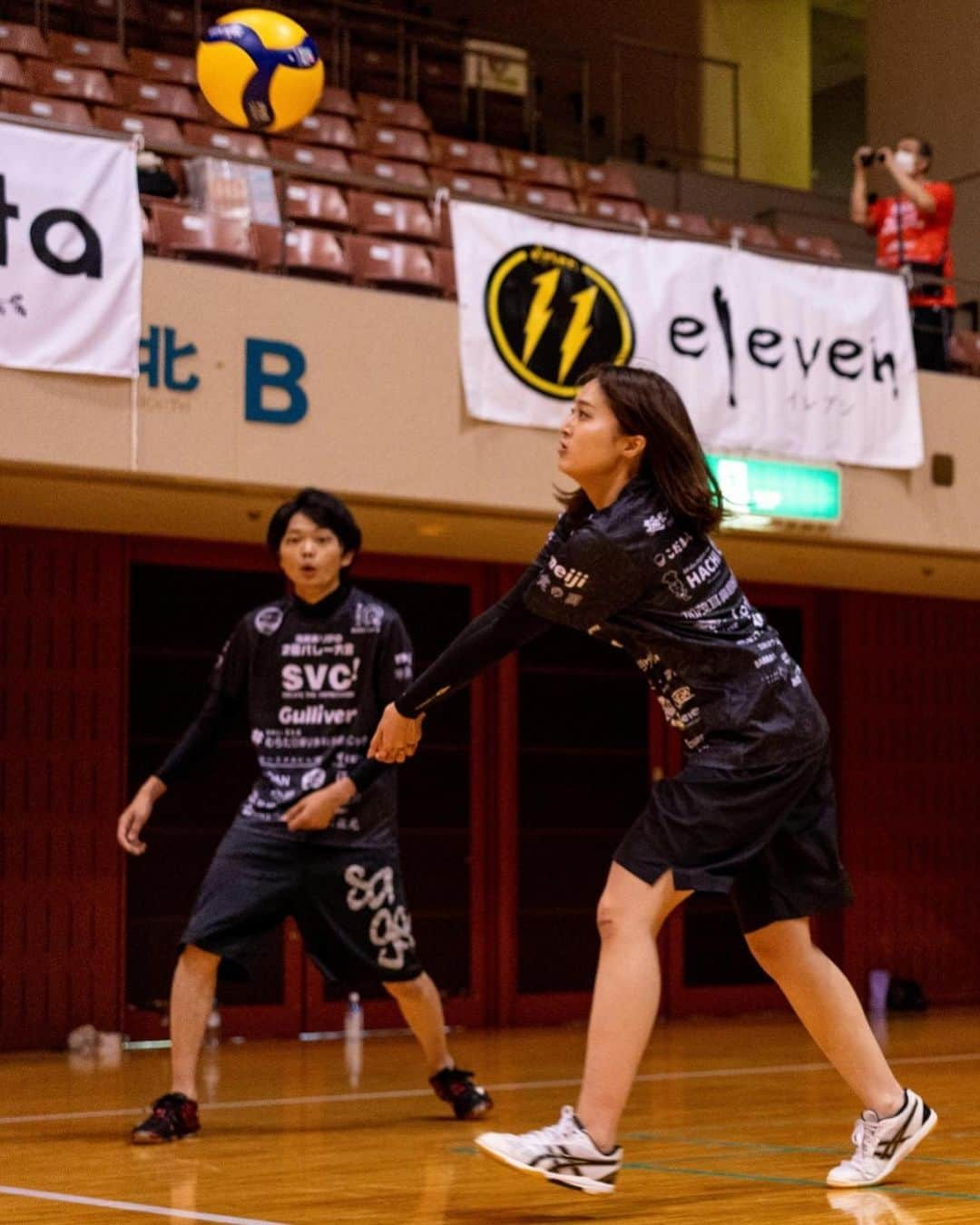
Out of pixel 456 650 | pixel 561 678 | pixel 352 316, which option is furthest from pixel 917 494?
pixel 456 650

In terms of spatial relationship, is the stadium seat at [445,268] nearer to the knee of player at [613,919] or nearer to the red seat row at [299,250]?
the red seat row at [299,250]

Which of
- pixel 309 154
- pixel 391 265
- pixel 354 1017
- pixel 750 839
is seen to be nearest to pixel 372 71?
pixel 309 154

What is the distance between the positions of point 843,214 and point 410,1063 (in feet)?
30.3

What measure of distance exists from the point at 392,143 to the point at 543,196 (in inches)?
40.8

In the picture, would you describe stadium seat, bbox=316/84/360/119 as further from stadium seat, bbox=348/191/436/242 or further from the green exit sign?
the green exit sign

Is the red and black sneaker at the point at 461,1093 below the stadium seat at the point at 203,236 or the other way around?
below

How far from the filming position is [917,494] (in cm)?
992

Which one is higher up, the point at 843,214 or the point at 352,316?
the point at 843,214

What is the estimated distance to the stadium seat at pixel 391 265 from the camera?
30.6 ft

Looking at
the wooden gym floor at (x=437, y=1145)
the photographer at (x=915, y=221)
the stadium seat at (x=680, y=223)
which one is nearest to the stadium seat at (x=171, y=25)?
the stadium seat at (x=680, y=223)

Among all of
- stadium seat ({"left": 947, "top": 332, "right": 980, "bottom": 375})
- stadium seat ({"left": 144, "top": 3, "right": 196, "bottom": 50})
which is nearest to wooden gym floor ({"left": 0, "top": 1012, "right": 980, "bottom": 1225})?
stadium seat ({"left": 947, "top": 332, "right": 980, "bottom": 375})

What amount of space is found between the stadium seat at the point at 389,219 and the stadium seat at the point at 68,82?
2002 millimetres

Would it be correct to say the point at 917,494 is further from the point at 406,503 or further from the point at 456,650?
the point at 456,650

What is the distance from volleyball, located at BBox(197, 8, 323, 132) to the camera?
25.9 feet
